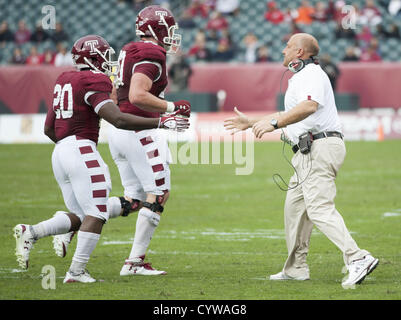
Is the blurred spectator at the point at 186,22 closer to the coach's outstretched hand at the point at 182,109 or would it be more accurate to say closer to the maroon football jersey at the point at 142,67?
the maroon football jersey at the point at 142,67

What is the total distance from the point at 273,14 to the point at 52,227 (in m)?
19.4

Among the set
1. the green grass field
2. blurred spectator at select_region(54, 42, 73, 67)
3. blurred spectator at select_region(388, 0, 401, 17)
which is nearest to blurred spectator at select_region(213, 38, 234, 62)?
blurred spectator at select_region(54, 42, 73, 67)

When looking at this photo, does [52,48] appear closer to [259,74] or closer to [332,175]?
[259,74]

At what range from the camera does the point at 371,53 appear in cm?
2283

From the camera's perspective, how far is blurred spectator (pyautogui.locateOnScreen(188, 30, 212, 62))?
77.0ft

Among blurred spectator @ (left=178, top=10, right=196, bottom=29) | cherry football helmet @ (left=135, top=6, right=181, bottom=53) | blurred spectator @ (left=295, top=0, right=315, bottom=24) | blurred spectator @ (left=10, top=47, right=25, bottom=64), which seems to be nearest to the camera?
cherry football helmet @ (left=135, top=6, right=181, bottom=53)

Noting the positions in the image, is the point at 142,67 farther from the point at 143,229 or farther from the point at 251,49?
the point at 251,49

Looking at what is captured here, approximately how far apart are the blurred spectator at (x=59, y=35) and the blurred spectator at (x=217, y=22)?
430 cm

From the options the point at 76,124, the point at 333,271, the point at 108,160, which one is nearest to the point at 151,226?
the point at 76,124

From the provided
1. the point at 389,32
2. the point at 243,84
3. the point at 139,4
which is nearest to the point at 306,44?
the point at 243,84

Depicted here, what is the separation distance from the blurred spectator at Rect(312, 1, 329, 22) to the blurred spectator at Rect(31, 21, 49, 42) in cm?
789

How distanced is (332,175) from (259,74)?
15696mm

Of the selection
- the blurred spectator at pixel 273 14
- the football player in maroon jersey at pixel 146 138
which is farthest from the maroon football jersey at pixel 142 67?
the blurred spectator at pixel 273 14

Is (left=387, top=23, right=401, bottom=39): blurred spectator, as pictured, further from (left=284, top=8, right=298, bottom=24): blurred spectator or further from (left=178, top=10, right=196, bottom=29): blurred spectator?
(left=178, top=10, right=196, bottom=29): blurred spectator
